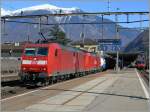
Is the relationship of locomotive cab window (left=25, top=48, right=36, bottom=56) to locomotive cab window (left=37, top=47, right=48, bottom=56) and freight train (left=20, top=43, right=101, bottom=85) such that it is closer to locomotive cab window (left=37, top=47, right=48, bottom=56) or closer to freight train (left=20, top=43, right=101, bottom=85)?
freight train (left=20, top=43, right=101, bottom=85)

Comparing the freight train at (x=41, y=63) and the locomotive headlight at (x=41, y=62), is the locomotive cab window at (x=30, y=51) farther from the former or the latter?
the locomotive headlight at (x=41, y=62)

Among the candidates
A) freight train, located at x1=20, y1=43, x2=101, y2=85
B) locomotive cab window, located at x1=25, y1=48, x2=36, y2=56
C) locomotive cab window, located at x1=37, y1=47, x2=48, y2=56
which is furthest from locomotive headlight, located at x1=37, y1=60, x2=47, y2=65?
locomotive cab window, located at x1=25, y1=48, x2=36, y2=56

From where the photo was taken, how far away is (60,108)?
16781mm

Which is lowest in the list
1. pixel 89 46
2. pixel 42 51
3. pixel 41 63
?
pixel 41 63

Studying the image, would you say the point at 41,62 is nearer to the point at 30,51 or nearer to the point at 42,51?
the point at 42,51

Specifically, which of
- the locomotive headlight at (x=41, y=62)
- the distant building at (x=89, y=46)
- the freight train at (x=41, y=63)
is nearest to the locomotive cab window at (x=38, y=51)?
the freight train at (x=41, y=63)

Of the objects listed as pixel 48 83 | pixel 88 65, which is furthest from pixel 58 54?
pixel 88 65

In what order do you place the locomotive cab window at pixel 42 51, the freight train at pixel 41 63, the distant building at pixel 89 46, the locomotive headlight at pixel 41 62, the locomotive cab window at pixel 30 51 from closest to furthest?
the freight train at pixel 41 63 < the locomotive headlight at pixel 41 62 < the locomotive cab window at pixel 42 51 < the locomotive cab window at pixel 30 51 < the distant building at pixel 89 46

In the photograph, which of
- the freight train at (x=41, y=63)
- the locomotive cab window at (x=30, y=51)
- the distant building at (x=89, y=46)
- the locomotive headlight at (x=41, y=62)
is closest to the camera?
the freight train at (x=41, y=63)

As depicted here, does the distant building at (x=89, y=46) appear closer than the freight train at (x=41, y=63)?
No

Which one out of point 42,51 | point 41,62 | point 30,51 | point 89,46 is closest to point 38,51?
point 42,51

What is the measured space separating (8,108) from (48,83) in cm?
1520

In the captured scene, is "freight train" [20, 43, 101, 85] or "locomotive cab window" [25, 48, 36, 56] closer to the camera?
"freight train" [20, 43, 101, 85]

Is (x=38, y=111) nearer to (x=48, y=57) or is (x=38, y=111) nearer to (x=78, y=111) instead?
(x=78, y=111)
